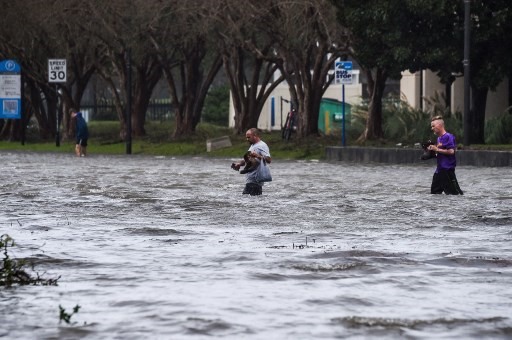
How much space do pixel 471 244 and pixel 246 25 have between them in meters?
32.9

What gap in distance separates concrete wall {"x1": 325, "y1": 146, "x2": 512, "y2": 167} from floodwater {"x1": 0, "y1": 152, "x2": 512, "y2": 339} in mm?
10074

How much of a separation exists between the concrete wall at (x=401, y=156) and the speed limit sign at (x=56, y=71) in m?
14.4

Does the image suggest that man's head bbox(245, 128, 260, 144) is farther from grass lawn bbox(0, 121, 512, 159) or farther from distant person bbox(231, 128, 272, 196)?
grass lawn bbox(0, 121, 512, 159)

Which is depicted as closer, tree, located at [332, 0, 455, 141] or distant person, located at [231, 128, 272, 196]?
distant person, located at [231, 128, 272, 196]

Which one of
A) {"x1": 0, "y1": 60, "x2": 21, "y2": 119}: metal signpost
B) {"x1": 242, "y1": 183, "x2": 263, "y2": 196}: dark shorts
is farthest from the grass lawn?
{"x1": 242, "y1": 183, "x2": 263, "y2": 196}: dark shorts

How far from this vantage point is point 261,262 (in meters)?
12.4

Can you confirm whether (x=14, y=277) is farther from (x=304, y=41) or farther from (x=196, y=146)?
(x=196, y=146)

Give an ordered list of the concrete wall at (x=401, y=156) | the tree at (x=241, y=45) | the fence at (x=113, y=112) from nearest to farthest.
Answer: the concrete wall at (x=401, y=156)
the tree at (x=241, y=45)
the fence at (x=113, y=112)

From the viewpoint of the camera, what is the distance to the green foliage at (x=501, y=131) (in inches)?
1678

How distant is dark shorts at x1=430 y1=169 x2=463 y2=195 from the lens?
22500mm

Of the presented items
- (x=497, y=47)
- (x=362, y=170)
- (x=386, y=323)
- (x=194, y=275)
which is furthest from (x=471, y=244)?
(x=497, y=47)

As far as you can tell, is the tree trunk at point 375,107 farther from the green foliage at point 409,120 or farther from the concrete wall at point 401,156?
the concrete wall at point 401,156

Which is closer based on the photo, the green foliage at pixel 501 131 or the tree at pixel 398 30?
the tree at pixel 398 30

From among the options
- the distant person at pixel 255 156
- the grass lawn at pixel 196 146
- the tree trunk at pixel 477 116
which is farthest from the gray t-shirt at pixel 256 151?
the tree trunk at pixel 477 116
